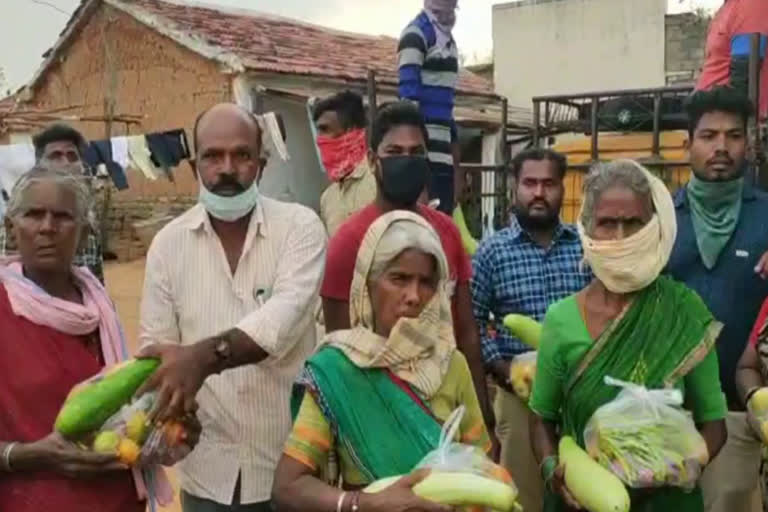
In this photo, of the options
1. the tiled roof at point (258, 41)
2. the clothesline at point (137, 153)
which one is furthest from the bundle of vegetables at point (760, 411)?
the tiled roof at point (258, 41)

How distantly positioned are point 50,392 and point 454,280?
160 centimetres

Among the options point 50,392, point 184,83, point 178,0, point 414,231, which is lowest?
point 50,392

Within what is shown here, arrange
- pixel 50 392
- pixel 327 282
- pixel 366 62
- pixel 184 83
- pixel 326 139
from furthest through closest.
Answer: pixel 366 62 < pixel 184 83 < pixel 326 139 < pixel 327 282 < pixel 50 392

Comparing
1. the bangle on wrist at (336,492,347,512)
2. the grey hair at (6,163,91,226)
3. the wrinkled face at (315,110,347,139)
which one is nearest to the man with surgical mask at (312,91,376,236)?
the wrinkled face at (315,110,347,139)

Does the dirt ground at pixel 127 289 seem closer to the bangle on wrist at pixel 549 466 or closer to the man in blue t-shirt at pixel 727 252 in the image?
the man in blue t-shirt at pixel 727 252

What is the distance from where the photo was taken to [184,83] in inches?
614

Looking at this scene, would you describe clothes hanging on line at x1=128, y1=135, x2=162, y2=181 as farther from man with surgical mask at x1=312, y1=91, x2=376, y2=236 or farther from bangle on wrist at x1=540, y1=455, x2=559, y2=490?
bangle on wrist at x1=540, y1=455, x2=559, y2=490

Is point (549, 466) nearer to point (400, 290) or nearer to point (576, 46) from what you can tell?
point (400, 290)

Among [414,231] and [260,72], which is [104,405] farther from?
[260,72]

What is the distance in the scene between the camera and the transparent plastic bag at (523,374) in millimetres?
3604

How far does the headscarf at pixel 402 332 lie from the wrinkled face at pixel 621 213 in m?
0.52

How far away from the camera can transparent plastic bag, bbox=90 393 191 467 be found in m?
2.59

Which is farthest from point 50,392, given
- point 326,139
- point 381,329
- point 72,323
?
point 326,139

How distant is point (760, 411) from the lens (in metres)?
2.87
